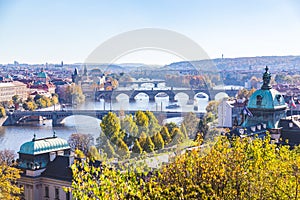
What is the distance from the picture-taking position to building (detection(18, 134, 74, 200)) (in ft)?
31.8

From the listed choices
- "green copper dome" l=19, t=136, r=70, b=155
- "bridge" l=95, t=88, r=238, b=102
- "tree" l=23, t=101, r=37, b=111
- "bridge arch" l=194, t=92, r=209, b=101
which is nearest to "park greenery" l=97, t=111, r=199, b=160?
"green copper dome" l=19, t=136, r=70, b=155

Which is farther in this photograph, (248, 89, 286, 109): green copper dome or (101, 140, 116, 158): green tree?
(101, 140, 116, 158): green tree

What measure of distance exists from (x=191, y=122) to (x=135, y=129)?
3535 mm

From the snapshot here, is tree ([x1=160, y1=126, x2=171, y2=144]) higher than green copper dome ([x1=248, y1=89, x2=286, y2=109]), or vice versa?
green copper dome ([x1=248, y1=89, x2=286, y2=109])

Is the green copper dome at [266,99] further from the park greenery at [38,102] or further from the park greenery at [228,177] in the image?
the park greenery at [38,102]

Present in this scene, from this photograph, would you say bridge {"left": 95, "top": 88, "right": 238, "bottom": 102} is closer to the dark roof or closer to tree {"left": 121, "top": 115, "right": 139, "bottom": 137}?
tree {"left": 121, "top": 115, "right": 139, "bottom": 137}

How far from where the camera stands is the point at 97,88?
50.3 metres

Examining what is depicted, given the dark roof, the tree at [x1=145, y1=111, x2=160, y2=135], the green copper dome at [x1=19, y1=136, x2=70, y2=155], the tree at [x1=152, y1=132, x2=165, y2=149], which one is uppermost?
the green copper dome at [x1=19, y1=136, x2=70, y2=155]

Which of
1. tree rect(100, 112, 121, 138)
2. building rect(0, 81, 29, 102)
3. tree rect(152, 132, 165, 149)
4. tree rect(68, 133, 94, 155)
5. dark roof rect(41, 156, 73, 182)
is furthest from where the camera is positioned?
building rect(0, 81, 29, 102)

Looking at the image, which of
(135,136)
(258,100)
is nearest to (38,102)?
Result: (135,136)

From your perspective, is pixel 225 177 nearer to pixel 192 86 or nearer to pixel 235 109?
pixel 235 109

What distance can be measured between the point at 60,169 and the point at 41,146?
0.89 meters

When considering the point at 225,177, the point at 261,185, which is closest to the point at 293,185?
the point at 261,185

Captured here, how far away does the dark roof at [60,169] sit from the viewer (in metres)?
9.67
